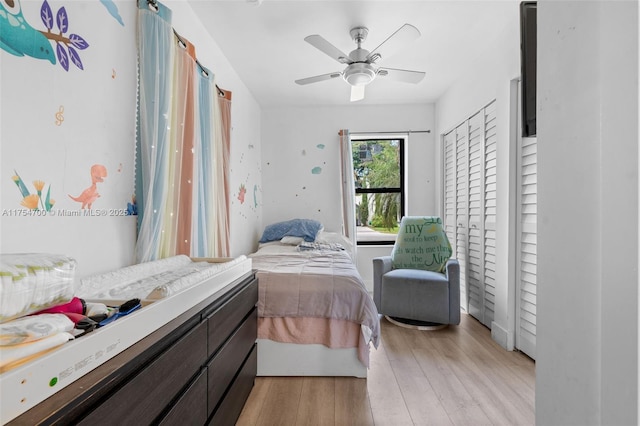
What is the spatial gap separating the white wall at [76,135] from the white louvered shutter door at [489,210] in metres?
2.70

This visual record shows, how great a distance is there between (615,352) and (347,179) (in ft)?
12.0

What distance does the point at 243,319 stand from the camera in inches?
63.3

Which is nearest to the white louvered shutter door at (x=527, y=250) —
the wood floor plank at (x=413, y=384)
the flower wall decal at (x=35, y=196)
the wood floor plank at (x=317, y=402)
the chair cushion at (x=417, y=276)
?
the chair cushion at (x=417, y=276)

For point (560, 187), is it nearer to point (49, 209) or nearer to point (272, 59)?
point (49, 209)

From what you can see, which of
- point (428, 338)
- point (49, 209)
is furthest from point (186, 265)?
point (428, 338)

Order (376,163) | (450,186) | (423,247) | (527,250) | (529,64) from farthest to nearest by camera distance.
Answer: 1. (376,163)
2. (450,186)
3. (423,247)
4. (527,250)
5. (529,64)

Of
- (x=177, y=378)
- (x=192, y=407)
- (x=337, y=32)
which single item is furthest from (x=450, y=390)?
(x=337, y=32)

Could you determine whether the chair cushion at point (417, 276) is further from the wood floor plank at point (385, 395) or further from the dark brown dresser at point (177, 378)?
the dark brown dresser at point (177, 378)

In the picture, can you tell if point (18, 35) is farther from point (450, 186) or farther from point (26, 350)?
point (450, 186)

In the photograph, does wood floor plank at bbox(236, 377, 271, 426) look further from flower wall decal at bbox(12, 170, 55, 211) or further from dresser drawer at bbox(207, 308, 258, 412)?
flower wall decal at bbox(12, 170, 55, 211)

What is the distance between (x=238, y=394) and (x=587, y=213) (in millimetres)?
1624

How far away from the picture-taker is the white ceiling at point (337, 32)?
2160 mm

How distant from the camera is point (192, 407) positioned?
101 cm

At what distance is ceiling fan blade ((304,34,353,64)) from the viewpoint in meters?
2.10
